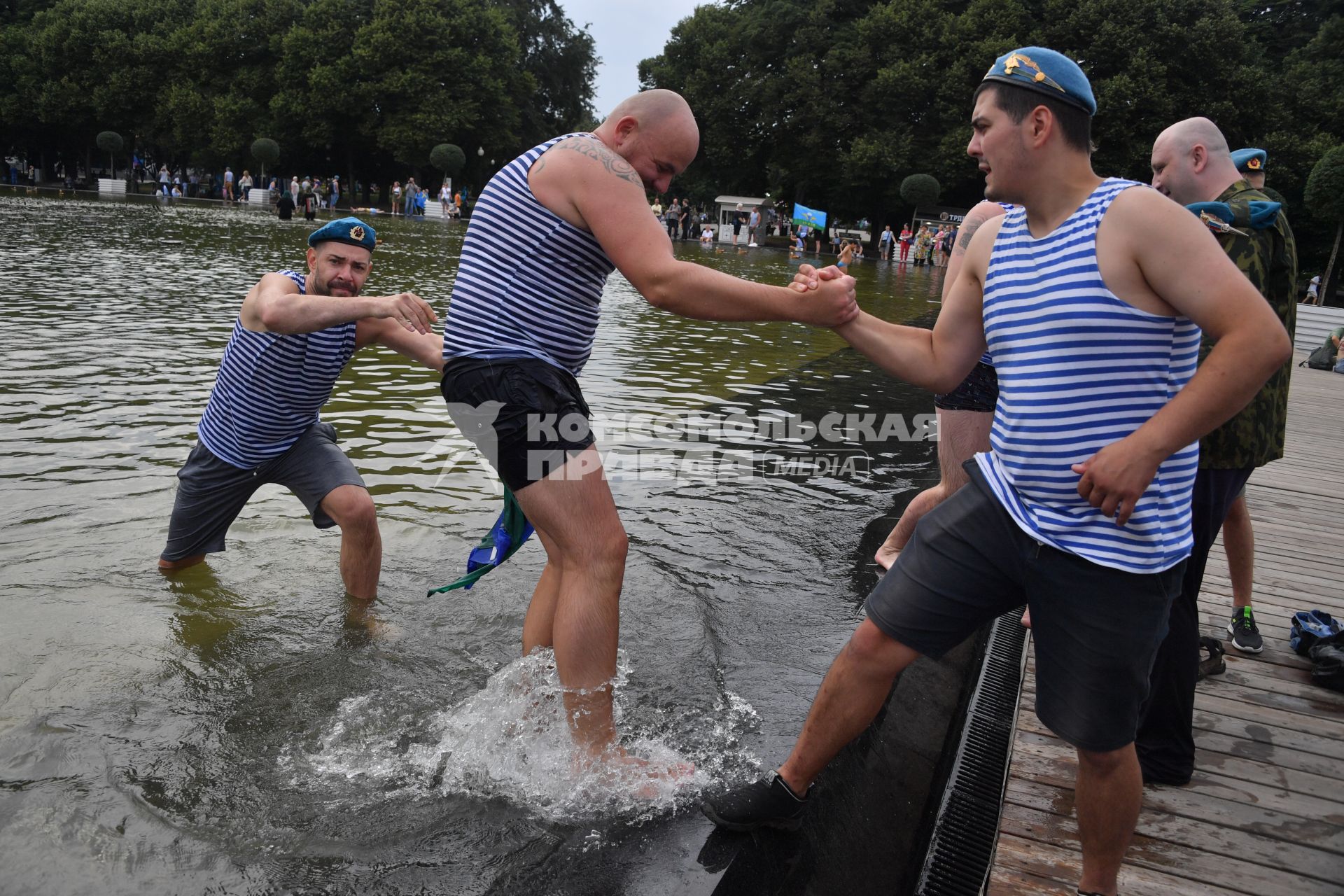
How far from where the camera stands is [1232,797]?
118 inches

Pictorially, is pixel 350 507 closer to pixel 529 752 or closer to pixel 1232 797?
pixel 529 752

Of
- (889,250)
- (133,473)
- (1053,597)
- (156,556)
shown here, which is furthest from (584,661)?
(889,250)

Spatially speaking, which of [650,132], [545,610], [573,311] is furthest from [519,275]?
[545,610]

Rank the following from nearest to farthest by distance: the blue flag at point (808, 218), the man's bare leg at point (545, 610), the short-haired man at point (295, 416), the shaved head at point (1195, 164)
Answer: the shaved head at point (1195, 164) → the man's bare leg at point (545, 610) → the short-haired man at point (295, 416) → the blue flag at point (808, 218)

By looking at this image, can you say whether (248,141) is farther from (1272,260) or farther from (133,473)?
(1272,260)

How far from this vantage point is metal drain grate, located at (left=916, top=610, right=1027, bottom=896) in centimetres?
299

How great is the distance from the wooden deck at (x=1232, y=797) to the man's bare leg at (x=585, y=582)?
4.04ft

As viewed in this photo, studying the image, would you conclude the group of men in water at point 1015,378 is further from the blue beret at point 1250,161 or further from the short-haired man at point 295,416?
the blue beret at point 1250,161

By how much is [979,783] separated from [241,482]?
10.8ft

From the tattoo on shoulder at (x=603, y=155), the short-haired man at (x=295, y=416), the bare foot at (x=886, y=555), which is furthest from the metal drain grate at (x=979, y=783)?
the short-haired man at (x=295, y=416)

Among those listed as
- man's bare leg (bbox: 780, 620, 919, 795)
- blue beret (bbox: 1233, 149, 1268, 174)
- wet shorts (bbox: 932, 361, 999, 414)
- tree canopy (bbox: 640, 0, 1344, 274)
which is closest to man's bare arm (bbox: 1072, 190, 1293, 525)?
man's bare leg (bbox: 780, 620, 919, 795)

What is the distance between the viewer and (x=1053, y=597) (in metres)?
2.33

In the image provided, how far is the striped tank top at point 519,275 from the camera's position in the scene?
2836 millimetres

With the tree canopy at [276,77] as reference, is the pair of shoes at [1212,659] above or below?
below
